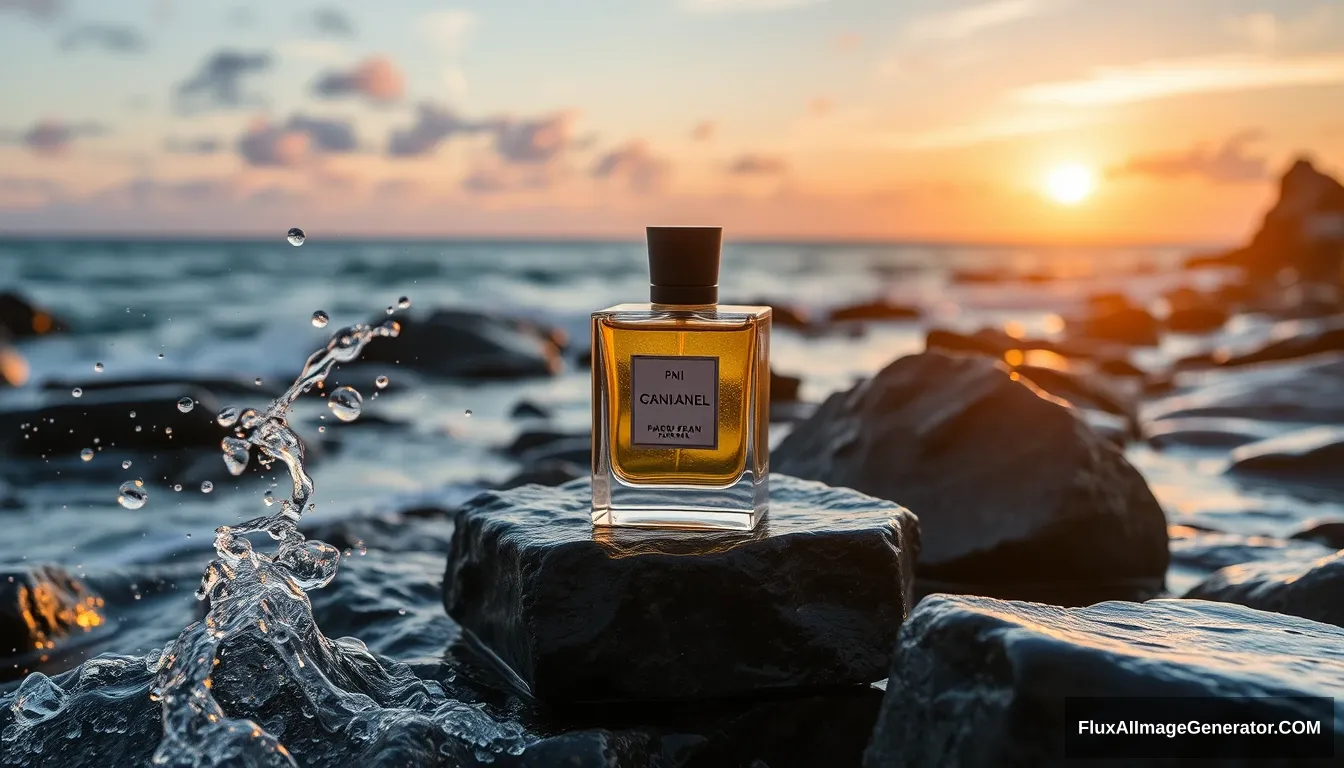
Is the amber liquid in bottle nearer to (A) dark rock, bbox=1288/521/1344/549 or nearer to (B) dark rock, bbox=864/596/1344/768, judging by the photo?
(B) dark rock, bbox=864/596/1344/768

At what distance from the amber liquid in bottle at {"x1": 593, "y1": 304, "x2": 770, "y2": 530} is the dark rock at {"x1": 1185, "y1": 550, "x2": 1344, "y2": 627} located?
5.02 ft

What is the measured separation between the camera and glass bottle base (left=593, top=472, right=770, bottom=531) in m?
2.58

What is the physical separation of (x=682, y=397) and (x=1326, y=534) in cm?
316

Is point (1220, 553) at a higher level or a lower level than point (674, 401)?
lower

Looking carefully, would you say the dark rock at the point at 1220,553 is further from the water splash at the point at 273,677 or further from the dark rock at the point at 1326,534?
the water splash at the point at 273,677

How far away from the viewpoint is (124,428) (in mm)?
7340

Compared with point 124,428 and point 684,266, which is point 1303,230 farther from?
point 684,266

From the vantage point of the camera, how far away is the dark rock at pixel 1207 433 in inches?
267

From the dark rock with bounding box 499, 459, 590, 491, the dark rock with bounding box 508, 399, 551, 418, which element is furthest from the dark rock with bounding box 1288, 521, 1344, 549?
the dark rock with bounding box 508, 399, 551, 418

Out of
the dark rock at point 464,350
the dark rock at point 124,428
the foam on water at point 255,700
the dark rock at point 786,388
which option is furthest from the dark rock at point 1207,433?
the dark rock at point 464,350

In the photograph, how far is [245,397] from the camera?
30.2ft

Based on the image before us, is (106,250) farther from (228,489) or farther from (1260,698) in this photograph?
(1260,698)

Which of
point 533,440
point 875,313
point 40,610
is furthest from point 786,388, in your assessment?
point 875,313

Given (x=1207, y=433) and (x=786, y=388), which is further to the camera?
(x=786, y=388)
